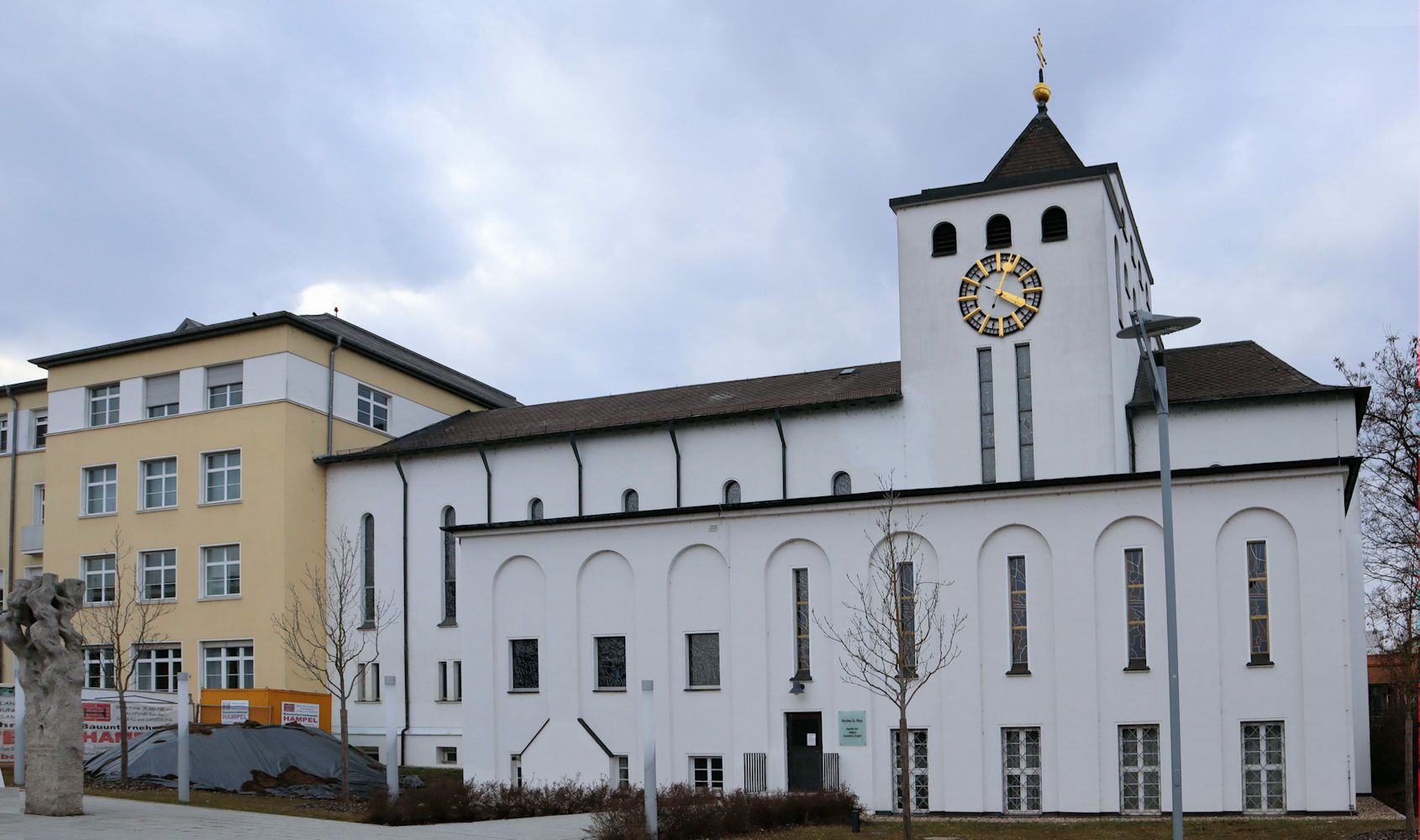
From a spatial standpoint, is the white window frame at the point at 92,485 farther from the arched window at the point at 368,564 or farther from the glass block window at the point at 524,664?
the glass block window at the point at 524,664

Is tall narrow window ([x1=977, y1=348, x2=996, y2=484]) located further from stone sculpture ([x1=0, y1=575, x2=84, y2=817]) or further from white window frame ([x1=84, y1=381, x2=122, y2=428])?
white window frame ([x1=84, y1=381, x2=122, y2=428])

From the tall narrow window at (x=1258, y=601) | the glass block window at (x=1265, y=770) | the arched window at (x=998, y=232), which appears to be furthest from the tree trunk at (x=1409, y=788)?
the arched window at (x=998, y=232)

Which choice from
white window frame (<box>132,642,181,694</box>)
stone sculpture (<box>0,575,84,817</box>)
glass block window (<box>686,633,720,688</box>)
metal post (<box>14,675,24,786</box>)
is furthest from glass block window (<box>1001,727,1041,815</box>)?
white window frame (<box>132,642,181,694</box>)

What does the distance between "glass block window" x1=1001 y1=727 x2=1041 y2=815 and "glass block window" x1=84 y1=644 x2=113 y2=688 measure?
31.3m

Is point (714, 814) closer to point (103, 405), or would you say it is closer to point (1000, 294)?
point (1000, 294)

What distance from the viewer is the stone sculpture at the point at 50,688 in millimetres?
24484

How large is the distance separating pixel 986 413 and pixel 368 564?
68.4 ft

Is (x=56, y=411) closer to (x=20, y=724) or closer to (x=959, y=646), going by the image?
(x=20, y=724)

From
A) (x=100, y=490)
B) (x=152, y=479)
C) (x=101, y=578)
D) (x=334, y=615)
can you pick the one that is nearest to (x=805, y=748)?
(x=334, y=615)

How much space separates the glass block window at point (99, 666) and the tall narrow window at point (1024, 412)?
99.3 feet

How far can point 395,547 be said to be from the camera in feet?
152

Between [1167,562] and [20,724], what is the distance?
25.0 m

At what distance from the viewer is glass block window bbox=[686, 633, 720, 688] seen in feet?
107

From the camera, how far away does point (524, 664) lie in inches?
1364
